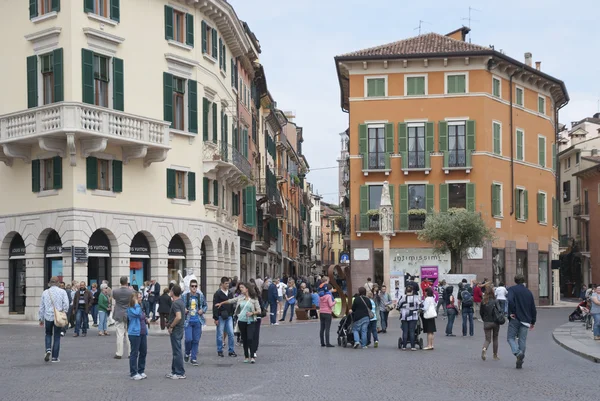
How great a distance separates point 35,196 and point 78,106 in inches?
179

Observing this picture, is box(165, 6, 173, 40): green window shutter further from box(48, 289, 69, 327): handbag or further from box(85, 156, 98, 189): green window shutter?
box(48, 289, 69, 327): handbag

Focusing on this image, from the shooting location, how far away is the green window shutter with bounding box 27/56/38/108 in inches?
1465

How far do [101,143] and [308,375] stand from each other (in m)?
20.4

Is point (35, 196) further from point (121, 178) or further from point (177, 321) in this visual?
point (177, 321)

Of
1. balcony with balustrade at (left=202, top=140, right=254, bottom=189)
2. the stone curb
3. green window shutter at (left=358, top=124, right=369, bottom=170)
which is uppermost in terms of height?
green window shutter at (left=358, top=124, right=369, bottom=170)

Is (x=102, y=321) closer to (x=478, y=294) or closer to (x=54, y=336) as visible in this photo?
(x=54, y=336)

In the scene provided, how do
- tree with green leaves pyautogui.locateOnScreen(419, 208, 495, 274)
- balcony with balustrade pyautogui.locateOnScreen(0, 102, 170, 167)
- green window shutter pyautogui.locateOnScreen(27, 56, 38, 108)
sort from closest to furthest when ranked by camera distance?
1. balcony with balustrade pyautogui.locateOnScreen(0, 102, 170, 167)
2. green window shutter pyautogui.locateOnScreen(27, 56, 38, 108)
3. tree with green leaves pyautogui.locateOnScreen(419, 208, 495, 274)

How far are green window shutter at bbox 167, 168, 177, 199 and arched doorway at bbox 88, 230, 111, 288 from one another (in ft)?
12.7

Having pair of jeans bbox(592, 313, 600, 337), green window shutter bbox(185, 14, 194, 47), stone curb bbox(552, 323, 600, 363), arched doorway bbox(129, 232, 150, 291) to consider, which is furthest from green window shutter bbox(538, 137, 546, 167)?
pair of jeans bbox(592, 313, 600, 337)

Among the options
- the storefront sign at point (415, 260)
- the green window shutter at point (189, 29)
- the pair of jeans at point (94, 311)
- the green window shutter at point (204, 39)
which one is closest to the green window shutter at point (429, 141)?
the storefront sign at point (415, 260)

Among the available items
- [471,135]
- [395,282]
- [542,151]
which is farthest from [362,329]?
[542,151]

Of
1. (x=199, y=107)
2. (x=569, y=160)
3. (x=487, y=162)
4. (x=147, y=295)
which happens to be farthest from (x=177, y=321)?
(x=569, y=160)

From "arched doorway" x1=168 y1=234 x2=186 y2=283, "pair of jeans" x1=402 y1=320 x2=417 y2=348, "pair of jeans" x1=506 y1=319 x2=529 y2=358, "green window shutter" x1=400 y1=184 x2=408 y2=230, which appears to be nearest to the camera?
"pair of jeans" x1=506 y1=319 x2=529 y2=358

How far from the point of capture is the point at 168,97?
1594 inches
